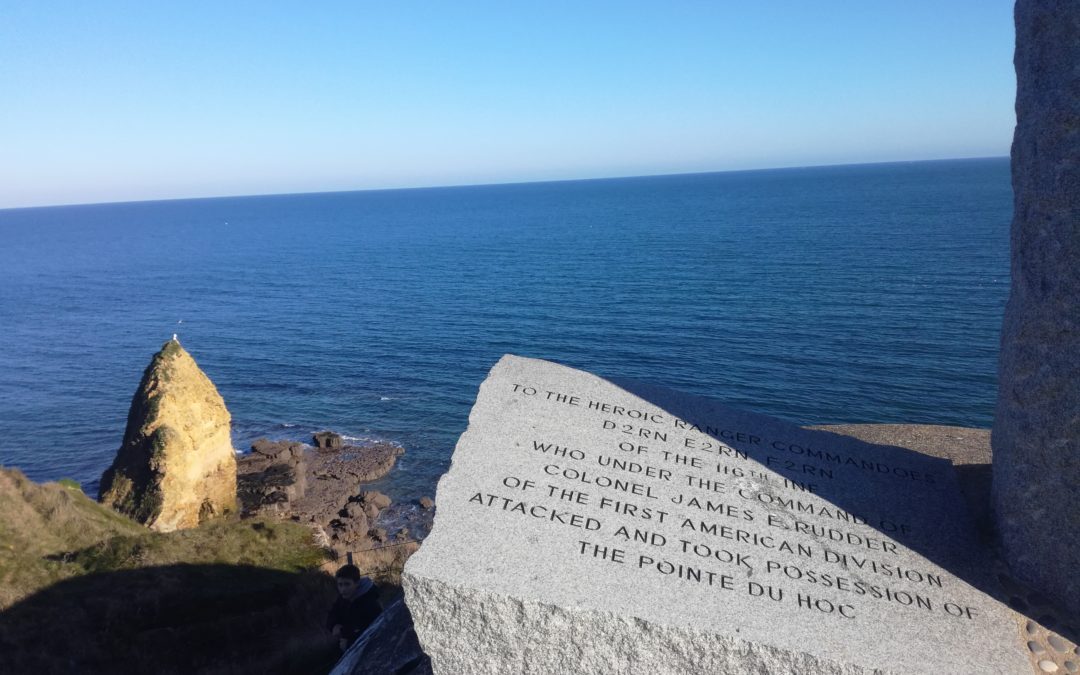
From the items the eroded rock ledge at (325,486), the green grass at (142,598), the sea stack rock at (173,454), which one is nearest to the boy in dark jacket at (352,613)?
the green grass at (142,598)

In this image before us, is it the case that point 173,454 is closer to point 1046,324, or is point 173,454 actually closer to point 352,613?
point 352,613

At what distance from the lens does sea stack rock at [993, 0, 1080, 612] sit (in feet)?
17.7

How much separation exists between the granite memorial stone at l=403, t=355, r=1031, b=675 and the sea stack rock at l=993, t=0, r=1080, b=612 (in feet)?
2.05

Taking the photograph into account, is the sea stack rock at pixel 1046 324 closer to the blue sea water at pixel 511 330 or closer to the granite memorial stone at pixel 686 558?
the granite memorial stone at pixel 686 558

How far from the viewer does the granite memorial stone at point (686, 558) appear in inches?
198

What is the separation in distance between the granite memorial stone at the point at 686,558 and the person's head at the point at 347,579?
1.76m

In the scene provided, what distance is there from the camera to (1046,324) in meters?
5.58

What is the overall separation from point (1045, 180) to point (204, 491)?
23193 mm

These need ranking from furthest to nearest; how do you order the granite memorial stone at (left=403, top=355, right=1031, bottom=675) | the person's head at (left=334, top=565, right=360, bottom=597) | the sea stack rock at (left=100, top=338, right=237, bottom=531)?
the sea stack rock at (left=100, top=338, right=237, bottom=531)
the person's head at (left=334, top=565, right=360, bottom=597)
the granite memorial stone at (left=403, top=355, right=1031, bottom=675)

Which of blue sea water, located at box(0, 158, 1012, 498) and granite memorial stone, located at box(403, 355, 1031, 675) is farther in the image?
blue sea water, located at box(0, 158, 1012, 498)

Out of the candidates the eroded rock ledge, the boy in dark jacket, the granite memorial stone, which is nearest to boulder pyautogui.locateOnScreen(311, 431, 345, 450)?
the eroded rock ledge

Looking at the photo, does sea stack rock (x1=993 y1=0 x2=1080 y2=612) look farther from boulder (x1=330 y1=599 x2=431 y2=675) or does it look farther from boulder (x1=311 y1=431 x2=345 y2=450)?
boulder (x1=311 y1=431 x2=345 y2=450)

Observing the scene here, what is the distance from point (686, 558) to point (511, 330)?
1410 inches

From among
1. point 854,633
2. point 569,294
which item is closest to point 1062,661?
point 854,633
